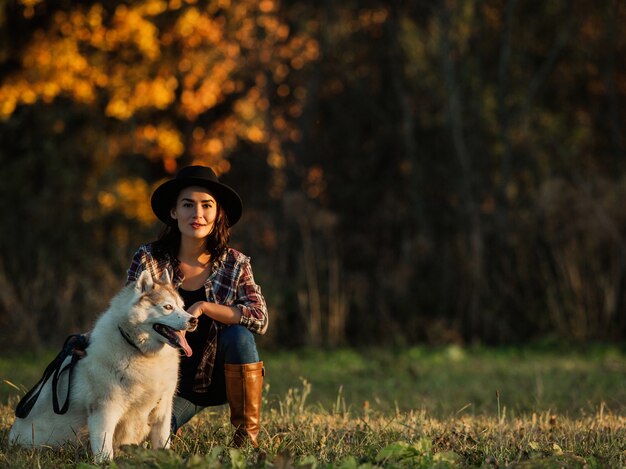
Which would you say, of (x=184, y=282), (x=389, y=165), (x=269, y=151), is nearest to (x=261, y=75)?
(x=269, y=151)

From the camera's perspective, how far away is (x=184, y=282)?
4.60m

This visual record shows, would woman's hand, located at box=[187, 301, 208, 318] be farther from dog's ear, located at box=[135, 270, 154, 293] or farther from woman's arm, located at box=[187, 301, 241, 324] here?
dog's ear, located at box=[135, 270, 154, 293]

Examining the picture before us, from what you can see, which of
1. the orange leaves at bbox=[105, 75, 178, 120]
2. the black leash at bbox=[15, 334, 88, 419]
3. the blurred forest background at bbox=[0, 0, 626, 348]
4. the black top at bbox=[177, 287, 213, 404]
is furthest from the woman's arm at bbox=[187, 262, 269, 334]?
the orange leaves at bbox=[105, 75, 178, 120]

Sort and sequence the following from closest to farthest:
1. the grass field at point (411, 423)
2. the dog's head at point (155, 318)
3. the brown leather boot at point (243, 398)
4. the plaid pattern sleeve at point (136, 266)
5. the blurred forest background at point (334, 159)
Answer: the grass field at point (411, 423) → the dog's head at point (155, 318) → the brown leather boot at point (243, 398) → the plaid pattern sleeve at point (136, 266) → the blurred forest background at point (334, 159)

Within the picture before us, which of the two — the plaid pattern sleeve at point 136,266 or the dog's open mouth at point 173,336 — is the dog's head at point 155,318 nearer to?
the dog's open mouth at point 173,336

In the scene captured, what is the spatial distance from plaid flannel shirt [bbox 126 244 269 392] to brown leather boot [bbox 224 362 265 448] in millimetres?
187

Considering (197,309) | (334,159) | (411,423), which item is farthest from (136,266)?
(334,159)

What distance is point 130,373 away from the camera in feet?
13.0

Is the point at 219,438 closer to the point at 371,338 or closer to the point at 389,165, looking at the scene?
the point at 371,338

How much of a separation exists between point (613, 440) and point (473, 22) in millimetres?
10510

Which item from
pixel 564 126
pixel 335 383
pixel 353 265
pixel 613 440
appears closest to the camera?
pixel 613 440

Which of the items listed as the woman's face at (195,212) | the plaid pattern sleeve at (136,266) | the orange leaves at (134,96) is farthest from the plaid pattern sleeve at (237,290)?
the orange leaves at (134,96)

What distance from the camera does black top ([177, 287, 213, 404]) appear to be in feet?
14.9

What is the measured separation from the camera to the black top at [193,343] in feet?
14.9
